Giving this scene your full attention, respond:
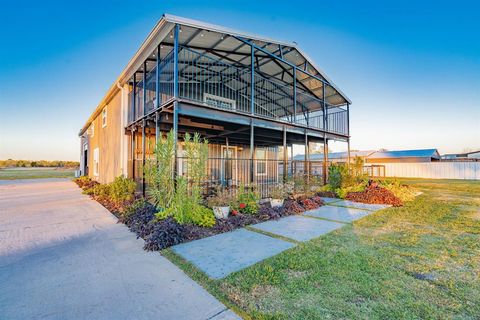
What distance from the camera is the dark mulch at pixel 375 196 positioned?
8055 mm

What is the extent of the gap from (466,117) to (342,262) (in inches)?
961

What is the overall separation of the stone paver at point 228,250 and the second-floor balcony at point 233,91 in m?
5.52

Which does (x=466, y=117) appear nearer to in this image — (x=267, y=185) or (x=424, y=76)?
(x=424, y=76)

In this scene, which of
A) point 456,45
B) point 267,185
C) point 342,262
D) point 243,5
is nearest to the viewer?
point 342,262

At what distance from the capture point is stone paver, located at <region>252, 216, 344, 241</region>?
4.55m

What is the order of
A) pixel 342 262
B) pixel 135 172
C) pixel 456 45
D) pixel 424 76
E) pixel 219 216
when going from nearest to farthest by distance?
pixel 342 262 < pixel 219 216 < pixel 135 172 < pixel 456 45 < pixel 424 76

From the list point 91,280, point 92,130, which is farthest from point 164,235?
point 92,130

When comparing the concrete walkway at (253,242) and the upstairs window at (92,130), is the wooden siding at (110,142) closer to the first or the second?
the upstairs window at (92,130)

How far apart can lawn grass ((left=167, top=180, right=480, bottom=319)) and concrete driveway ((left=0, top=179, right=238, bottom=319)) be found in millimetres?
334

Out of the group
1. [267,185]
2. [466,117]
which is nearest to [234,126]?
[267,185]

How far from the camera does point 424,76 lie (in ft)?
45.5


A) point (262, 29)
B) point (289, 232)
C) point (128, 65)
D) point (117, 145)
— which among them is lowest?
point (289, 232)

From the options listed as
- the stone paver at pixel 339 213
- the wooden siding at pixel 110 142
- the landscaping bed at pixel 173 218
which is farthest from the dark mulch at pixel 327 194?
the wooden siding at pixel 110 142

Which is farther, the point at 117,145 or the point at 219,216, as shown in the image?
the point at 117,145
